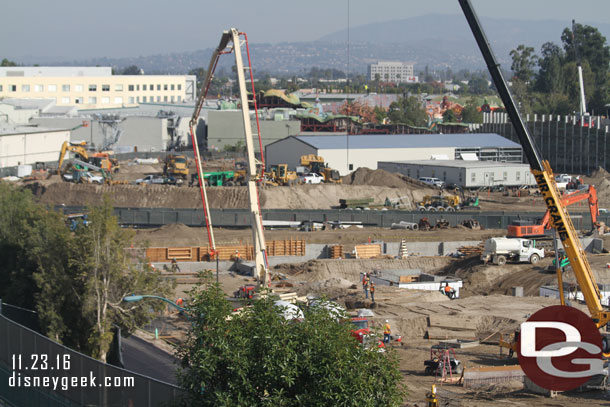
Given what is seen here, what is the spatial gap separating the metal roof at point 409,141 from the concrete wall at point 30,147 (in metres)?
26.1

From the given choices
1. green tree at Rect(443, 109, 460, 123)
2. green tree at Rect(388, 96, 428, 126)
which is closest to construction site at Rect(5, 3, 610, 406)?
green tree at Rect(388, 96, 428, 126)

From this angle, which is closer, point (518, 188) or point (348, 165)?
point (518, 188)

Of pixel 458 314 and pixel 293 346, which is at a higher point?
pixel 293 346

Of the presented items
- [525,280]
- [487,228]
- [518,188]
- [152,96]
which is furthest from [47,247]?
[152,96]

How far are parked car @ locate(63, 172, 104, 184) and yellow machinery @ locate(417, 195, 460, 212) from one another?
24633mm

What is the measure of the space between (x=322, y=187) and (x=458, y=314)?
29.5 m

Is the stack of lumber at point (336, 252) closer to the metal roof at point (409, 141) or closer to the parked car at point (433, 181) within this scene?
the parked car at point (433, 181)

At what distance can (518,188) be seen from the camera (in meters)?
69.4

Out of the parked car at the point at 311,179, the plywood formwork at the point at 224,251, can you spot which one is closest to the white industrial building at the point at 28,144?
the parked car at the point at 311,179

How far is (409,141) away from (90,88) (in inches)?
2716

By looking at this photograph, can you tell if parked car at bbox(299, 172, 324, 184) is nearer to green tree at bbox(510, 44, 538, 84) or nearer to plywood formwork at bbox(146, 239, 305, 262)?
plywood formwork at bbox(146, 239, 305, 262)

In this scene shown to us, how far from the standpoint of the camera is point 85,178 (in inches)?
2603

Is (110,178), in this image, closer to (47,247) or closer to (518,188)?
(518,188)

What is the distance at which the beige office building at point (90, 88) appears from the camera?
422ft
